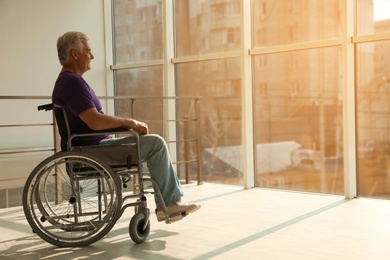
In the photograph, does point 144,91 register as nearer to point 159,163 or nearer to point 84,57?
point 84,57

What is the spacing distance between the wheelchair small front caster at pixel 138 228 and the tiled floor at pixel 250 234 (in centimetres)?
3

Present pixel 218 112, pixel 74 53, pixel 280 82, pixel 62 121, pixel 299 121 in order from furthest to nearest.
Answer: pixel 218 112 < pixel 280 82 < pixel 299 121 < pixel 74 53 < pixel 62 121

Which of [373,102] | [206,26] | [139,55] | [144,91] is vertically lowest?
[373,102]

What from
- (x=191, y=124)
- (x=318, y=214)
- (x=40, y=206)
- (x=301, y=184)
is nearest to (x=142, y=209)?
(x=40, y=206)

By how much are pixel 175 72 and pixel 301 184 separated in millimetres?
1537

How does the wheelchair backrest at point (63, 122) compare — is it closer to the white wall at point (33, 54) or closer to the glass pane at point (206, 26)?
the glass pane at point (206, 26)

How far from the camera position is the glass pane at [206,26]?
15.5ft

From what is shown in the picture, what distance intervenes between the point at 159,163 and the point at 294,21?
2.03 meters

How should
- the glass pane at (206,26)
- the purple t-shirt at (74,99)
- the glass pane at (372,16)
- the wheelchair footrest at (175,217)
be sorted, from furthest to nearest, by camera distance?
1. the glass pane at (206,26)
2. the glass pane at (372,16)
3. the wheelchair footrest at (175,217)
4. the purple t-shirt at (74,99)

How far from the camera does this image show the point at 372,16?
391 centimetres

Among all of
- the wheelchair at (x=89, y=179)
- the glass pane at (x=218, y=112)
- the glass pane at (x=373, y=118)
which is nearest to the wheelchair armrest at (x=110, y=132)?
the wheelchair at (x=89, y=179)

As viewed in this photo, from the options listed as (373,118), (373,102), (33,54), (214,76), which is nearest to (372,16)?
(373,102)

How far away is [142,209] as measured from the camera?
8.96 feet

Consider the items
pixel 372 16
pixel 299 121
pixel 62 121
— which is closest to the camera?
pixel 62 121
